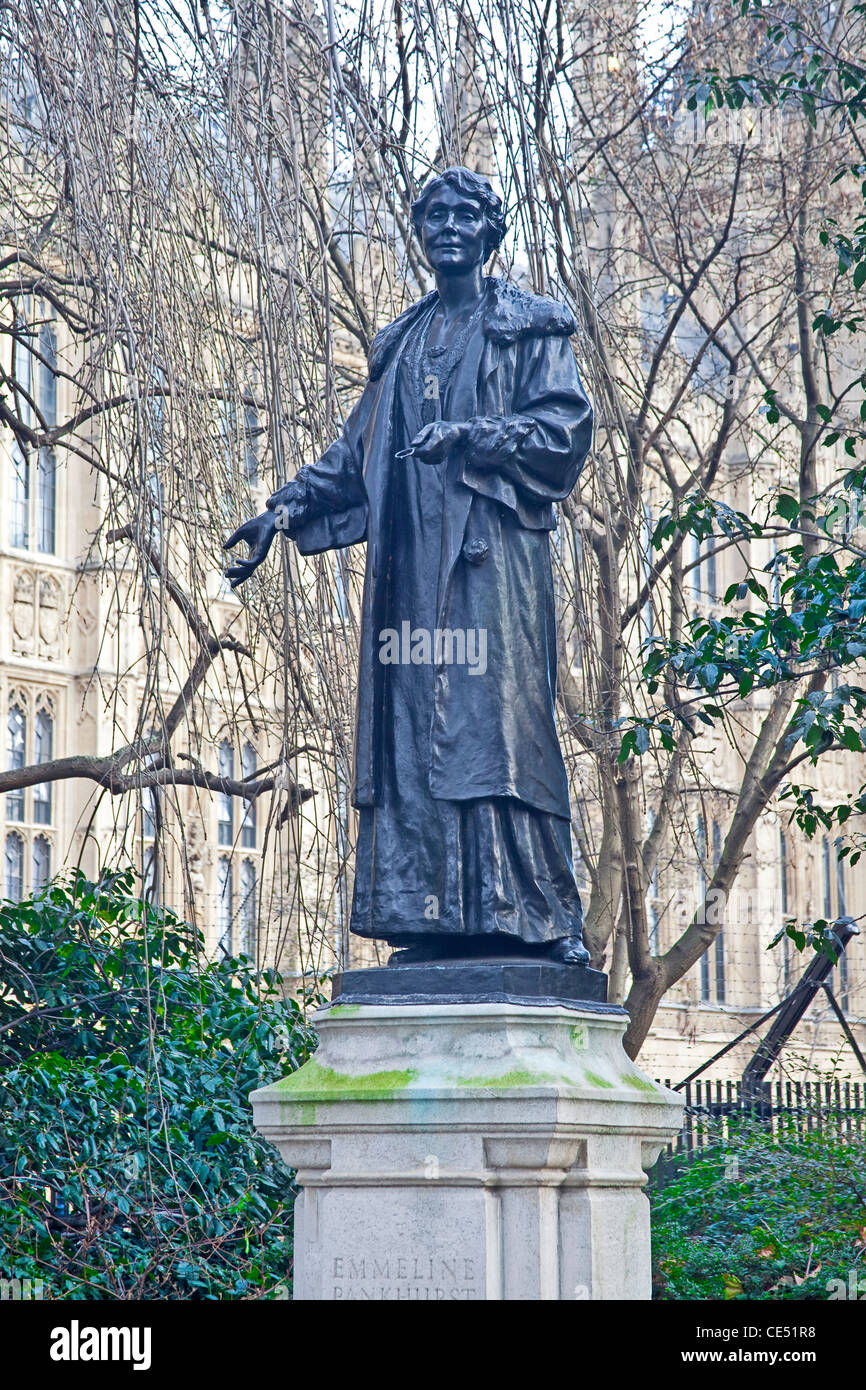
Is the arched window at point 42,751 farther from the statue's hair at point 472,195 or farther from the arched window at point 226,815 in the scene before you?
the statue's hair at point 472,195

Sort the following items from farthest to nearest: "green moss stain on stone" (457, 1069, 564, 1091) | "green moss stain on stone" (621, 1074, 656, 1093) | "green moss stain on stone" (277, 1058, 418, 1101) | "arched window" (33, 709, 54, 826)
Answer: "arched window" (33, 709, 54, 826), "green moss stain on stone" (621, 1074, 656, 1093), "green moss stain on stone" (277, 1058, 418, 1101), "green moss stain on stone" (457, 1069, 564, 1091)

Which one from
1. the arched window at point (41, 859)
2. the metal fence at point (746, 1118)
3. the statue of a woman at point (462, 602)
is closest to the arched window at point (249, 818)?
the arched window at point (41, 859)

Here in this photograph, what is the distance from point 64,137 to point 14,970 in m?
4.58

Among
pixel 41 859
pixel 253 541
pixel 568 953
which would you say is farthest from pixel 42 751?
pixel 568 953

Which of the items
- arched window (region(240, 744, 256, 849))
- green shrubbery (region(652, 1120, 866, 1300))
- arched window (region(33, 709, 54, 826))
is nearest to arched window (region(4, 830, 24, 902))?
arched window (region(33, 709, 54, 826))

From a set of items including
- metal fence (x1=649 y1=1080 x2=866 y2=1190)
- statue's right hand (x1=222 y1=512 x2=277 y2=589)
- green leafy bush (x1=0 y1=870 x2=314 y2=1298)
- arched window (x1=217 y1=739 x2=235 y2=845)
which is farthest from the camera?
arched window (x1=217 y1=739 x2=235 y2=845)

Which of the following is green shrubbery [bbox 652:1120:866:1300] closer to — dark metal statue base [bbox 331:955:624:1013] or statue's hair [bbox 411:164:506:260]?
dark metal statue base [bbox 331:955:624:1013]

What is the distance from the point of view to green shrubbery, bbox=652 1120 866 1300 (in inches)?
409

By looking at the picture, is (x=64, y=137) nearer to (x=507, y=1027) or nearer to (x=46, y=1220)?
(x=507, y=1027)

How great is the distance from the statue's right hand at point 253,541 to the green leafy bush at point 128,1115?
2376 millimetres

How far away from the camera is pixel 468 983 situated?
5.41 m

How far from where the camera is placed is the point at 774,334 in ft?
50.8

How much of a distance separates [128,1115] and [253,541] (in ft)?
13.3

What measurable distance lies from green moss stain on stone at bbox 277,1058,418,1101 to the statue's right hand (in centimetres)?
151
